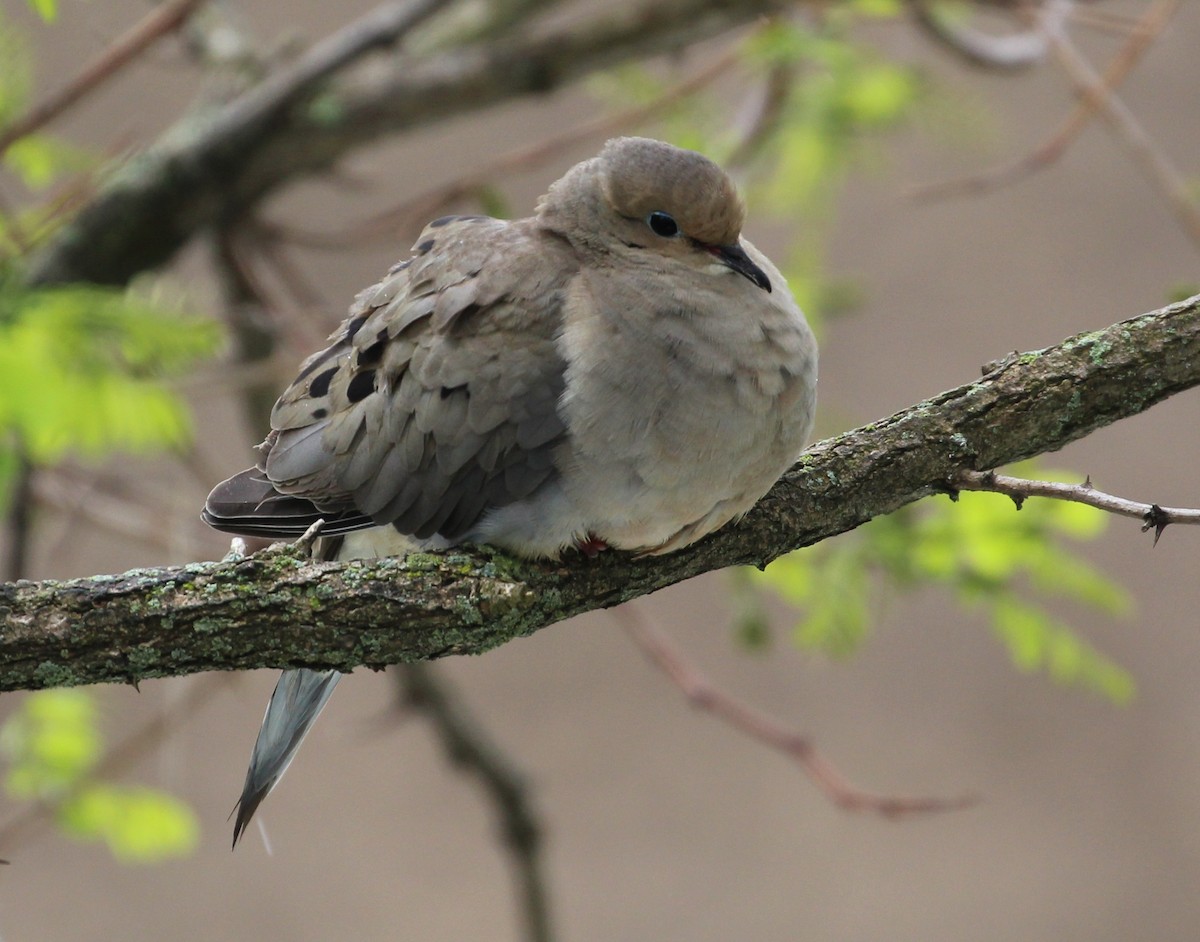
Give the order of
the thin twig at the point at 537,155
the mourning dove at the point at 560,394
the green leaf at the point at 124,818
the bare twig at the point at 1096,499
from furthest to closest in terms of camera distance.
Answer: the thin twig at the point at 537,155 < the green leaf at the point at 124,818 < the mourning dove at the point at 560,394 < the bare twig at the point at 1096,499

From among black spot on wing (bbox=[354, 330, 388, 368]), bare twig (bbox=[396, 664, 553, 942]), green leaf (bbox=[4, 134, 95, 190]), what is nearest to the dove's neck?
black spot on wing (bbox=[354, 330, 388, 368])

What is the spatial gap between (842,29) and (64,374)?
2215 mm

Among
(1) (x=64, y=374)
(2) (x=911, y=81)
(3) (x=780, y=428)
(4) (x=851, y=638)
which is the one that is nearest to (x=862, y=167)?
(2) (x=911, y=81)

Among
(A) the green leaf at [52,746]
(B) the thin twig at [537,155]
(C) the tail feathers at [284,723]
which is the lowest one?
(A) the green leaf at [52,746]

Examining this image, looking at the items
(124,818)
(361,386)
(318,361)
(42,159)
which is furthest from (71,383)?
(124,818)

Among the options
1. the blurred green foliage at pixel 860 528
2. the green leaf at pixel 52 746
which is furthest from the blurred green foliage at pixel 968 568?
the green leaf at pixel 52 746

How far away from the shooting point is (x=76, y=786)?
3057 millimetres

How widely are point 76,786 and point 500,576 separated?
1.76 m

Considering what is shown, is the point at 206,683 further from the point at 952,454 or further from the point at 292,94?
the point at 952,454

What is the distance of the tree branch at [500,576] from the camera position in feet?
5.25

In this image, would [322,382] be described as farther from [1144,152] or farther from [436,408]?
[1144,152]

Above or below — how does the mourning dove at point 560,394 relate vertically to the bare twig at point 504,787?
above

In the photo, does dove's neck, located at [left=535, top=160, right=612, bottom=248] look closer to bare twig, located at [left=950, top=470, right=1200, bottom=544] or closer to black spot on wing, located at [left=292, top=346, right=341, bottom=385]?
black spot on wing, located at [left=292, top=346, right=341, bottom=385]

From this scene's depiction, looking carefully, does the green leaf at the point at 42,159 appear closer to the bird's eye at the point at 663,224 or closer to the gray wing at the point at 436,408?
the gray wing at the point at 436,408
